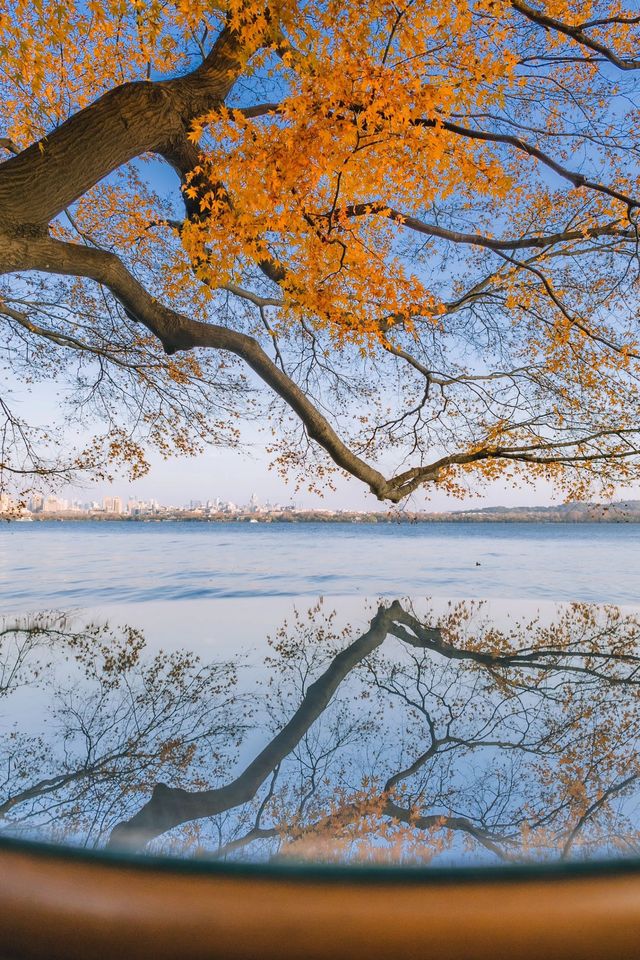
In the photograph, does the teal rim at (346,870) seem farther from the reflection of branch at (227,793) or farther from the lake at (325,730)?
the reflection of branch at (227,793)

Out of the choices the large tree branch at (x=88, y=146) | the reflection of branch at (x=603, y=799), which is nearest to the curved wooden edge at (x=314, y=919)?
the reflection of branch at (x=603, y=799)

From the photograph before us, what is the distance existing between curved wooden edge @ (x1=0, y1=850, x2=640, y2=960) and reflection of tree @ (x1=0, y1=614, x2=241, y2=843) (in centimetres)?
41

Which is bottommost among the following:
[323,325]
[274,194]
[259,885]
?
[259,885]

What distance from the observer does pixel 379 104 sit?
2334 millimetres

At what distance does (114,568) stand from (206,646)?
8.90m

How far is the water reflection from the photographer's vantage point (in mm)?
1200

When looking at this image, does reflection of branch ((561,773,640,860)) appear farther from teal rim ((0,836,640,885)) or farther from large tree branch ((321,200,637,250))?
large tree branch ((321,200,637,250))

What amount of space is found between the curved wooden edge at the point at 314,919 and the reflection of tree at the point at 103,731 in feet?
1.35

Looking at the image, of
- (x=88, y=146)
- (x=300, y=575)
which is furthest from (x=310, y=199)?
(x=300, y=575)

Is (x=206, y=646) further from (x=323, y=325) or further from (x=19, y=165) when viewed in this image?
(x=19, y=165)

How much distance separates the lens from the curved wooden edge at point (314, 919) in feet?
1.40

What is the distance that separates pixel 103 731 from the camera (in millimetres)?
2785

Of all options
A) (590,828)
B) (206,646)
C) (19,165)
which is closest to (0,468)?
(206,646)

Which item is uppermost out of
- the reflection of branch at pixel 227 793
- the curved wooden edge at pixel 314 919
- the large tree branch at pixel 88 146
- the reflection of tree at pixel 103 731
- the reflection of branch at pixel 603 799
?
the large tree branch at pixel 88 146
